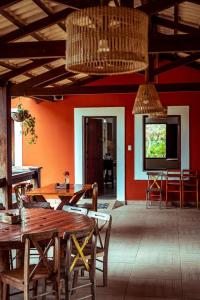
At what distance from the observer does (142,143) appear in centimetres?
1055

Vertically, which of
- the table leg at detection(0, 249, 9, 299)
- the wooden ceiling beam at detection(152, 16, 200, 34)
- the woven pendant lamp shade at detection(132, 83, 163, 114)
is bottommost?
the table leg at detection(0, 249, 9, 299)

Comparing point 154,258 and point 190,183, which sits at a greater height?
point 190,183

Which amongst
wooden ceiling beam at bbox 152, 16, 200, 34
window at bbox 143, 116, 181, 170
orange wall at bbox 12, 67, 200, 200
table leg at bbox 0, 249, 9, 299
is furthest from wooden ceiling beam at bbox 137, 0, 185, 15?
window at bbox 143, 116, 181, 170

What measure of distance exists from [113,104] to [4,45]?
5.34m

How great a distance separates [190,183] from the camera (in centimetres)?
1038

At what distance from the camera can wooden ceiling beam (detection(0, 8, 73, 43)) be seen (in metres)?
6.24

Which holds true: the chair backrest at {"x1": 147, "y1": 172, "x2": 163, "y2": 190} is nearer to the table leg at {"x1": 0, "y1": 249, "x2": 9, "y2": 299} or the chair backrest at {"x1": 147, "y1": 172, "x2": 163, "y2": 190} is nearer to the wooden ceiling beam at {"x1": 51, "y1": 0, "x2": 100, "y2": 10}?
the wooden ceiling beam at {"x1": 51, "y1": 0, "x2": 100, "y2": 10}

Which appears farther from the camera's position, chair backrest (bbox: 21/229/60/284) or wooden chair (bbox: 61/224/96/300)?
wooden chair (bbox: 61/224/96/300)

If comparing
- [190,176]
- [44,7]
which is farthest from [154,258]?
[190,176]

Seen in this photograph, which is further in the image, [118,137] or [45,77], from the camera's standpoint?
[118,137]

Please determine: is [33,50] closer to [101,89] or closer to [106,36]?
[106,36]

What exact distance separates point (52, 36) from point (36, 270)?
524 centimetres

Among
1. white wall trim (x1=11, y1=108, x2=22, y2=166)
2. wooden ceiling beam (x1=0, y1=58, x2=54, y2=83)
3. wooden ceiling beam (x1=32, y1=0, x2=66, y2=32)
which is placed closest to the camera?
wooden ceiling beam (x1=32, y1=0, x2=66, y2=32)

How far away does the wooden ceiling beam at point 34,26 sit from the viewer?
6242 millimetres
